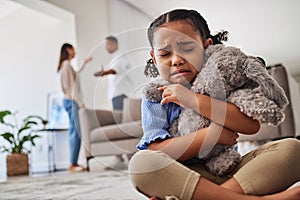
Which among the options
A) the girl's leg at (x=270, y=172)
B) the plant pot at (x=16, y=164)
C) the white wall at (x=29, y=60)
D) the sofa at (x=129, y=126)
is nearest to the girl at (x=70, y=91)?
the sofa at (x=129, y=126)

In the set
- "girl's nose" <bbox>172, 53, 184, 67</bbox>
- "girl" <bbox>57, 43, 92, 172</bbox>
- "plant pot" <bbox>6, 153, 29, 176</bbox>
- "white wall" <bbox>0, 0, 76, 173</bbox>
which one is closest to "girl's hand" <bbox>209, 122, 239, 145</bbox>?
"girl's nose" <bbox>172, 53, 184, 67</bbox>

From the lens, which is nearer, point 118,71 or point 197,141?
point 197,141

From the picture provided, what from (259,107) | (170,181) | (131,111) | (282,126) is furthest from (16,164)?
(259,107)

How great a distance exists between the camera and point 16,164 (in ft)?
9.88

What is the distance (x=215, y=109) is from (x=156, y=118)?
106mm

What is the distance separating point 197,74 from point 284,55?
4195 millimetres

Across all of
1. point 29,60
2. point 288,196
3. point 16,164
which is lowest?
point 16,164

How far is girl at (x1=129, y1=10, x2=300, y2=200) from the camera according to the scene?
54 centimetres

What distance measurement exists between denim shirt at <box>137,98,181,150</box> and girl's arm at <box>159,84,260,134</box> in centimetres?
4

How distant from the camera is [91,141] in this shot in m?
2.62

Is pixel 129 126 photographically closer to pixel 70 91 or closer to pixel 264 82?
pixel 264 82

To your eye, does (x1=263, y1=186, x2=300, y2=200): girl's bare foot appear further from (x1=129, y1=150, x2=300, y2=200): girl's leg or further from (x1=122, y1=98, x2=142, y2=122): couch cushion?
(x1=122, y1=98, x2=142, y2=122): couch cushion

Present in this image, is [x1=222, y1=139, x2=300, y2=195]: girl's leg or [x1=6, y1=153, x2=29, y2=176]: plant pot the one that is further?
[x1=6, y1=153, x2=29, y2=176]: plant pot

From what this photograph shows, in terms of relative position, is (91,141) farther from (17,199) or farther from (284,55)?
(284,55)
